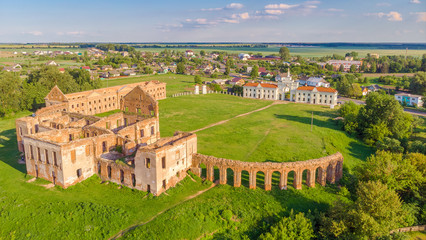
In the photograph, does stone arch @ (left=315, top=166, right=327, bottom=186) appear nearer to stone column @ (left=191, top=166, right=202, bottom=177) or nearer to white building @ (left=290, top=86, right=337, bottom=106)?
stone column @ (left=191, top=166, right=202, bottom=177)

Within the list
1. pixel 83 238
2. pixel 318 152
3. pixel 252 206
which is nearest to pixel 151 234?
pixel 83 238

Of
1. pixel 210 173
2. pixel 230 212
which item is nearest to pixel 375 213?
pixel 230 212

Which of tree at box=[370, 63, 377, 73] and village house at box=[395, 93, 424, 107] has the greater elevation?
tree at box=[370, 63, 377, 73]

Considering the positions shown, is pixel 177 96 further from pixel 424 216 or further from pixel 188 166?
pixel 424 216

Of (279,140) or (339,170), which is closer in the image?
(339,170)

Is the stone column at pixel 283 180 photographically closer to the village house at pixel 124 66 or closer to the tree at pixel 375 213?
the tree at pixel 375 213

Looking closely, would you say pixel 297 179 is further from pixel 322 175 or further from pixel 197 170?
pixel 197 170

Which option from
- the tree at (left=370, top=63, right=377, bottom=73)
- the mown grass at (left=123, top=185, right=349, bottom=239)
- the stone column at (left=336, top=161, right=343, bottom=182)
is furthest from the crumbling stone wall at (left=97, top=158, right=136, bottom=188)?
the tree at (left=370, top=63, right=377, bottom=73)
